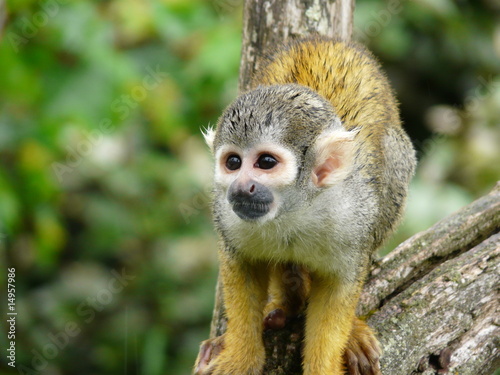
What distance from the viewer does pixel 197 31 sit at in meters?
5.33

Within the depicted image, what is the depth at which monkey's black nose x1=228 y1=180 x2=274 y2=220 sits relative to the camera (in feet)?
8.88

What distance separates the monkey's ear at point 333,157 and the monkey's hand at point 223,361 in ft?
2.97

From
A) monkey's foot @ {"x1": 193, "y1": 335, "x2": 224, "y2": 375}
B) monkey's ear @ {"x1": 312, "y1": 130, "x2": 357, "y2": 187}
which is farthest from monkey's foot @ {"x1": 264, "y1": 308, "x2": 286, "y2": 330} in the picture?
monkey's ear @ {"x1": 312, "y1": 130, "x2": 357, "y2": 187}

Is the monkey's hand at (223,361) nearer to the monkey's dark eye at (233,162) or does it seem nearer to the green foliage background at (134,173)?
the monkey's dark eye at (233,162)

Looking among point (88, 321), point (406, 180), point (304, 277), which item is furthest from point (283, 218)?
point (88, 321)

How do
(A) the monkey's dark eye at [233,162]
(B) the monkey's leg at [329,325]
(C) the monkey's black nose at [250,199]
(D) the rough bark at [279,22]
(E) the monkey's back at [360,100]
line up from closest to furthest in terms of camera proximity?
(C) the monkey's black nose at [250,199] → (A) the monkey's dark eye at [233,162] → (B) the monkey's leg at [329,325] → (E) the monkey's back at [360,100] → (D) the rough bark at [279,22]

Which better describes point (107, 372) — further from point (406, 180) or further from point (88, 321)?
point (406, 180)

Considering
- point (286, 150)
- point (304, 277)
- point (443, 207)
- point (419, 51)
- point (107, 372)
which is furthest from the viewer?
point (419, 51)

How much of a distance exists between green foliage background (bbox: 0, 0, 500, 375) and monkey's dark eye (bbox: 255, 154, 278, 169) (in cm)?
198

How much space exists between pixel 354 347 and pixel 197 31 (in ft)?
10.7

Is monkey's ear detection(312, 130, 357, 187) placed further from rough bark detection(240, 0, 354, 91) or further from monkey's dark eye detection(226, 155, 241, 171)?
rough bark detection(240, 0, 354, 91)

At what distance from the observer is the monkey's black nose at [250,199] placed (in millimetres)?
2707

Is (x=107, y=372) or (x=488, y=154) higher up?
(x=488, y=154)

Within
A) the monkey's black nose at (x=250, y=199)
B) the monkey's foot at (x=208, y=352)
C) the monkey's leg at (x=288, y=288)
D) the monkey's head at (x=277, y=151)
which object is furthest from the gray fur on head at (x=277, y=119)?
the monkey's foot at (x=208, y=352)
